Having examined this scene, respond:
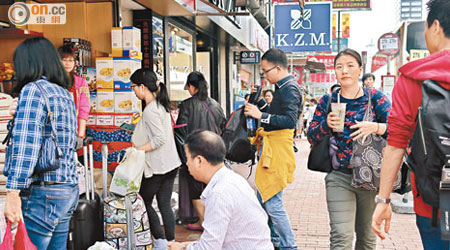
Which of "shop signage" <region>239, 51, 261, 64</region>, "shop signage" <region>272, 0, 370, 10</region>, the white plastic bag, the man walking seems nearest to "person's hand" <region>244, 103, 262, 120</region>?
the man walking

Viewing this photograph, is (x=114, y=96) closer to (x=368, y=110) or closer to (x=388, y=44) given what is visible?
(x=368, y=110)

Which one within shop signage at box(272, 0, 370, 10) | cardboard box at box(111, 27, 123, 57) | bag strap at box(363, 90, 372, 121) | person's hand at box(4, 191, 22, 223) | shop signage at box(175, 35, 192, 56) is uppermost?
→ shop signage at box(272, 0, 370, 10)

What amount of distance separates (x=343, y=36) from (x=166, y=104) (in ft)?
211

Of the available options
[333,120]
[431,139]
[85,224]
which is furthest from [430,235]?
[85,224]

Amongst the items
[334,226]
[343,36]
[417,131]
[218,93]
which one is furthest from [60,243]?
[343,36]

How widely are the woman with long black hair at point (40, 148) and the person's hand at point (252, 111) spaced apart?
200 centimetres

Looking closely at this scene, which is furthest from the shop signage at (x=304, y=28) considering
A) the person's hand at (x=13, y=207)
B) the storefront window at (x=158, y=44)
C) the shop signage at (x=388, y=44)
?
the person's hand at (x=13, y=207)

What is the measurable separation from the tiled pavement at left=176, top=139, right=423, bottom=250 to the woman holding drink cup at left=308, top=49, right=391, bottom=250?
1784 mm

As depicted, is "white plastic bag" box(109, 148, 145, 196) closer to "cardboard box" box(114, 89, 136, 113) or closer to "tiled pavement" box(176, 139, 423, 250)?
"tiled pavement" box(176, 139, 423, 250)

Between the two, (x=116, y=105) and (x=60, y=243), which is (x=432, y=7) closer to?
(x=60, y=243)

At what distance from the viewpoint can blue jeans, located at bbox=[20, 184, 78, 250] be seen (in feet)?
9.48

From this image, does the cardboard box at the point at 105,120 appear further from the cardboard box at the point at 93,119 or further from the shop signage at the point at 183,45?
the shop signage at the point at 183,45

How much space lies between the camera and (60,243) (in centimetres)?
311

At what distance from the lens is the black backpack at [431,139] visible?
2.14 m
